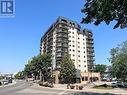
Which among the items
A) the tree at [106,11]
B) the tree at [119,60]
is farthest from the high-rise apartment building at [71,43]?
the tree at [106,11]

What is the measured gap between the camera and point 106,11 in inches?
891

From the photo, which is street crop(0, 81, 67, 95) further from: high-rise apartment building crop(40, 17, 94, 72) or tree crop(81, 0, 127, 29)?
high-rise apartment building crop(40, 17, 94, 72)

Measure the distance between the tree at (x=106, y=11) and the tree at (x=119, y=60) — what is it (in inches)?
→ 2655

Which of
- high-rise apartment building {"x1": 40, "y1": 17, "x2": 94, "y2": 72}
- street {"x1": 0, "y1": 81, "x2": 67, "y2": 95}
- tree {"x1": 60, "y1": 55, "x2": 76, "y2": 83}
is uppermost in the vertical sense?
high-rise apartment building {"x1": 40, "y1": 17, "x2": 94, "y2": 72}

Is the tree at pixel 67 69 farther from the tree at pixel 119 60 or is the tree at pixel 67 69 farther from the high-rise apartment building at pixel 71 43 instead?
the high-rise apartment building at pixel 71 43

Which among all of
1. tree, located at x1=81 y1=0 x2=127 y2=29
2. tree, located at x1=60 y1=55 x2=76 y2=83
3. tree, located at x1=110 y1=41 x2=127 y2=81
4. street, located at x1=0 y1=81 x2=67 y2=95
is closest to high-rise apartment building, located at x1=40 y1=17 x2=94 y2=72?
tree, located at x1=60 y1=55 x2=76 y2=83

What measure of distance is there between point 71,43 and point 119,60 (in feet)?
263

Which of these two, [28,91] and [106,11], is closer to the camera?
[106,11]

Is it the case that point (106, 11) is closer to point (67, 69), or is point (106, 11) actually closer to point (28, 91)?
point (28, 91)

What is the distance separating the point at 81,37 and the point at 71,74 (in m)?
68.2

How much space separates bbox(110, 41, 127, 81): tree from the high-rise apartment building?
202 feet

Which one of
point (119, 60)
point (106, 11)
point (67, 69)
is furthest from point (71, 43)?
point (106, 11)

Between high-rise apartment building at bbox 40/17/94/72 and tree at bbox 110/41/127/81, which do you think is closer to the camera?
tree at bbox 110/41/127/81

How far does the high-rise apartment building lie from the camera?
16600 centimetres
